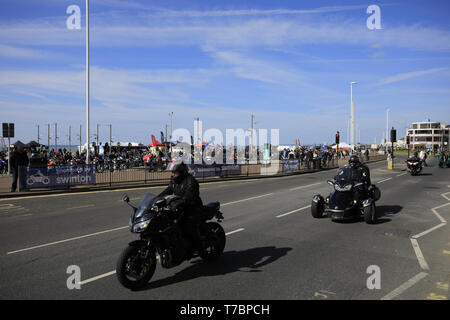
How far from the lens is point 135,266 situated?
4.86 meters

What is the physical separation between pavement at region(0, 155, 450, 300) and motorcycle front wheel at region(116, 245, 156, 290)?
0.44ft

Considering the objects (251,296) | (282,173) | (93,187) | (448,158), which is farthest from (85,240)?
(448,158)

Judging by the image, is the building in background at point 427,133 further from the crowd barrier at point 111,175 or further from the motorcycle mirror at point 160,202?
the motorcycle mirror at point 160,202

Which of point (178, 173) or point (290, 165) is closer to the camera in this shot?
point (178, 173)

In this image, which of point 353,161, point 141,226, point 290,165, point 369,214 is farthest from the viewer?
point 290,165

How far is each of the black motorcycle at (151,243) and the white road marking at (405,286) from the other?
2871 millimetres

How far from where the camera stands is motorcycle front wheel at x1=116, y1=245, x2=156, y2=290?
4688 millimetres

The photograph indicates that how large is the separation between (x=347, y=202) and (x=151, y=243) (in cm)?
634

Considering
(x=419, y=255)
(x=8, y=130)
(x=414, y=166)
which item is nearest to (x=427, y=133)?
(x=414, y=166)

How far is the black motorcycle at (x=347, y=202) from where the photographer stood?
370 inches

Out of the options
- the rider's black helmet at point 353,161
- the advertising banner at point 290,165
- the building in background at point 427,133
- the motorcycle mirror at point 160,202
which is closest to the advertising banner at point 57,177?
the rider's black helmet at point 353,161

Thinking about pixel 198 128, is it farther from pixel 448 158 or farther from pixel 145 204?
pixel 145 204

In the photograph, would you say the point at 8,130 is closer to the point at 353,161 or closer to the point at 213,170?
the point at 213,170
